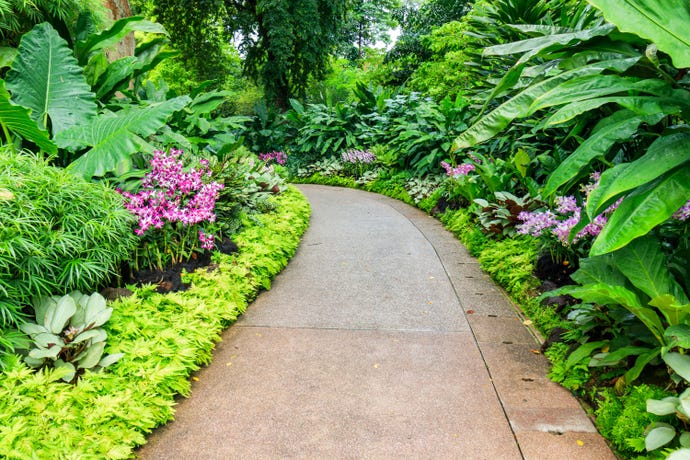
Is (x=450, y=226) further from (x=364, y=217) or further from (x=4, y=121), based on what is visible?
(x=4, y=121)

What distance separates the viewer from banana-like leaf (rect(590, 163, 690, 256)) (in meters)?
1.84

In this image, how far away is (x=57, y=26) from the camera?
16.0 feet

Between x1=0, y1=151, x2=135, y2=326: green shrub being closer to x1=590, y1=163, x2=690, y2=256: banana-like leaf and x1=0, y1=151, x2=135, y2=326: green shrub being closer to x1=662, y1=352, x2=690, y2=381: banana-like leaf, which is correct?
x1=590, y1=163, x2=690, y2=256: banana-like leaf

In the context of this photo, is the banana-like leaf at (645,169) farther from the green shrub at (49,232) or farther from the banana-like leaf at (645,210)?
the green shrub at (49,232)

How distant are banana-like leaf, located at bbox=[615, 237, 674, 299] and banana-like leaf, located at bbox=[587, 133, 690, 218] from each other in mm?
400

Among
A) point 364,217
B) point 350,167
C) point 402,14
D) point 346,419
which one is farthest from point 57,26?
point 402,14

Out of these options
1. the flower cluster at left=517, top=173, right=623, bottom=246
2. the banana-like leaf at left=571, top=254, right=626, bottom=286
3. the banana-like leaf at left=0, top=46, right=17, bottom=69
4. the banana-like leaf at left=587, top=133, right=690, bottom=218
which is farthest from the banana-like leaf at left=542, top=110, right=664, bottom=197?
the banana-like leaf at left=0, top=46, right=17, bottom=69

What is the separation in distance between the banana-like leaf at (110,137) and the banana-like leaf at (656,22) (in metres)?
3.04

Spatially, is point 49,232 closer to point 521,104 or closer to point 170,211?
point 170,211

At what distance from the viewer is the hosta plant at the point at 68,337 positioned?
7.64 ft

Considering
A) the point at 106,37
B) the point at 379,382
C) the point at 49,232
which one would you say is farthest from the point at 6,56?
the point at 379,382

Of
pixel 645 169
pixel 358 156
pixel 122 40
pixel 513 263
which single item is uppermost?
pixel 122 40

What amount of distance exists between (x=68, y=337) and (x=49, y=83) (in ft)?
8.68

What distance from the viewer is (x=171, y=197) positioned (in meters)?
3.80
